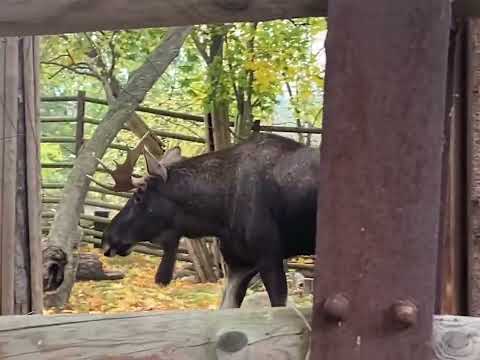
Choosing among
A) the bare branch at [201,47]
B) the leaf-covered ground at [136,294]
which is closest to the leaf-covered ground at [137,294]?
the leaf-covered ground at [136,294]

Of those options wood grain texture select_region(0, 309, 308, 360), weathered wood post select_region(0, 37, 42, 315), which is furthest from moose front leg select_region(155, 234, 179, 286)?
wood grain texture select_region(0, 309, 308, 360)

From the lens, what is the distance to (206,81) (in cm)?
483

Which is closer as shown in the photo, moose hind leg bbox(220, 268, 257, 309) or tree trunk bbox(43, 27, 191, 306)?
moose hind leg bbox(220, 268, 257, 309)

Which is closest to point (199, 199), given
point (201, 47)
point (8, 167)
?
point (8, 167)

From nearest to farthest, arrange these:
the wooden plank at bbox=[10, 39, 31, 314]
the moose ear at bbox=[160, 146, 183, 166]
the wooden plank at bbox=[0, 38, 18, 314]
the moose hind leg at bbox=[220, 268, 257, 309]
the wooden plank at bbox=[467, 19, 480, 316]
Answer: the wooden plank at bbox=[467, 19, 480, 316] < the wooden plank at bbox=[0, 38, 18, 314] < the wooden plank at bbox=[10, 39, 31, 314] < the moose hind leg at bbox=[220, 268, 257, 309] < the moose ear at bbox=[160, 146, 183, 166]

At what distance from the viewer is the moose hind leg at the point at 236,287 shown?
2277 millimetres

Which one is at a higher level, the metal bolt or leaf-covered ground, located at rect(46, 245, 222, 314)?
the metal bolt

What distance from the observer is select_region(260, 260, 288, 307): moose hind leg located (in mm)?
2229

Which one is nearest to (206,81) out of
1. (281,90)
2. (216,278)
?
(281,90)

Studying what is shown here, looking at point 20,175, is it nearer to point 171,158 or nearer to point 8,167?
point 8,167

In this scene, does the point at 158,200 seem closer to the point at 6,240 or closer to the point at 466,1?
the point at 6,240

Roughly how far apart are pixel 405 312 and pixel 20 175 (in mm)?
1417

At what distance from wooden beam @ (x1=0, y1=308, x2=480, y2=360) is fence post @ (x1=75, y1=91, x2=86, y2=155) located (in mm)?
5437

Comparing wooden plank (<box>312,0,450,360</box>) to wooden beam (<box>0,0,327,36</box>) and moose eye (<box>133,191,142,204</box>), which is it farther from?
moose eye (<box>133,191,142,204</box>)
